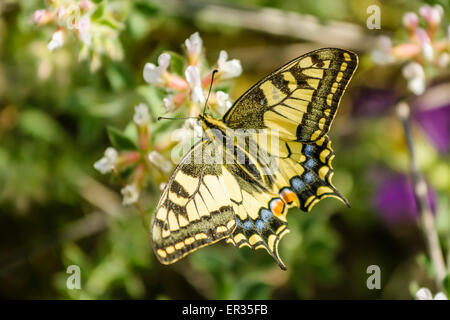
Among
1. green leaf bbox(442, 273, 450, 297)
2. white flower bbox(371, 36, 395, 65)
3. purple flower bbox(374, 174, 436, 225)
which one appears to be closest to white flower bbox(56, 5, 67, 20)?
white flower bbox(371, 36, 395, 65)

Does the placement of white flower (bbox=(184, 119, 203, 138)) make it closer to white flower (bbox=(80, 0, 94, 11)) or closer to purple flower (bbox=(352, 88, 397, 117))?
white flower (bbox=(80, 0, 94, 11))

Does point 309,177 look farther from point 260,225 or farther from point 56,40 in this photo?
point 56,40

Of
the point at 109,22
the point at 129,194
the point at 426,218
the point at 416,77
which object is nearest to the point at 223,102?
the point at 129,194

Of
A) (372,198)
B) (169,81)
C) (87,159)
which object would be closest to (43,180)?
(87,159)

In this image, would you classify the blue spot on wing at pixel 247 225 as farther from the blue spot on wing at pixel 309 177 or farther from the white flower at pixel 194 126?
the white flower at pixel 194 126

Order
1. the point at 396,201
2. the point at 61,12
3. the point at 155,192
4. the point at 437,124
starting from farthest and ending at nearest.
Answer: the point at 437,124 → the point at 396,201 → the point at 155,192 → the point at 61,12
